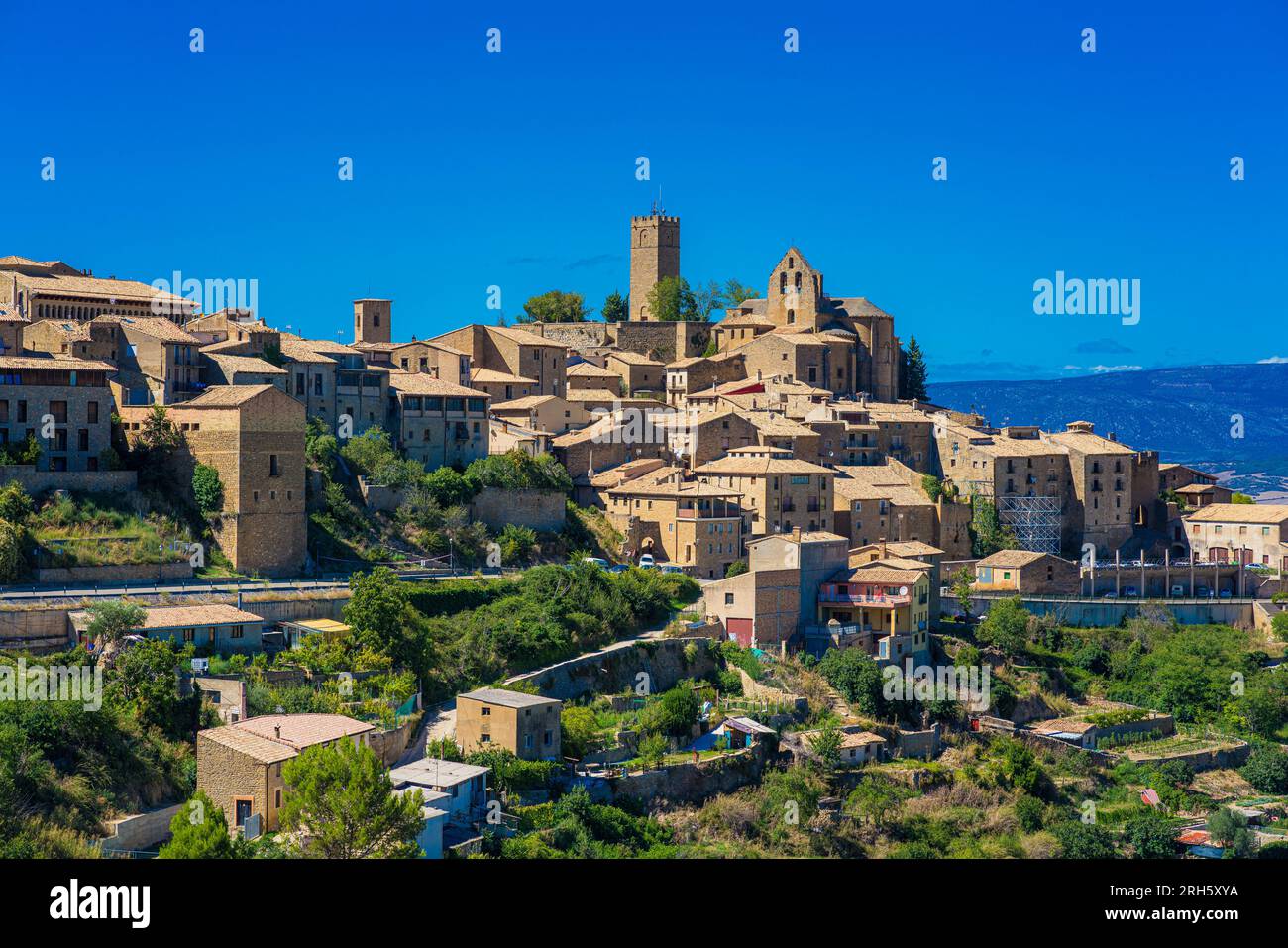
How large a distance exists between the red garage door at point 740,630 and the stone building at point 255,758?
46.5ft

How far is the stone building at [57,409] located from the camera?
126 ft

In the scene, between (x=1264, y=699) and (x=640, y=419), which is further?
(x=640, y=419)

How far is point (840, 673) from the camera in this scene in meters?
41.5

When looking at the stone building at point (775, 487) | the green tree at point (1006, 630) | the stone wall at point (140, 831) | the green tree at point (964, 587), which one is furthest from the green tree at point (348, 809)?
the green tree at point (964, 587)

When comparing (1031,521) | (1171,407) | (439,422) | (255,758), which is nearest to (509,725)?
(255,758)

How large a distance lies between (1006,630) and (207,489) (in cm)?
2298

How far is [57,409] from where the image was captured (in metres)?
38.8

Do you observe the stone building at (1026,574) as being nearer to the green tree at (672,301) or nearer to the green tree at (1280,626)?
the green tree at (1280,626)

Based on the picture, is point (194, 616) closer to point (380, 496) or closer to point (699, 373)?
point (380, 496)

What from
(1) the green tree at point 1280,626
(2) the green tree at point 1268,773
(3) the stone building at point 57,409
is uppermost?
(3) the stone building at point 57,409

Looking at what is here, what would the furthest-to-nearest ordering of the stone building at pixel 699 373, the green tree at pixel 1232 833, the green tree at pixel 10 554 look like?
the stone building at pixel 699 373 → the green tree at pixel 1232 833 → the green tree at pixel 10 554

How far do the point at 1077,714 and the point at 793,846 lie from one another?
1494cm
